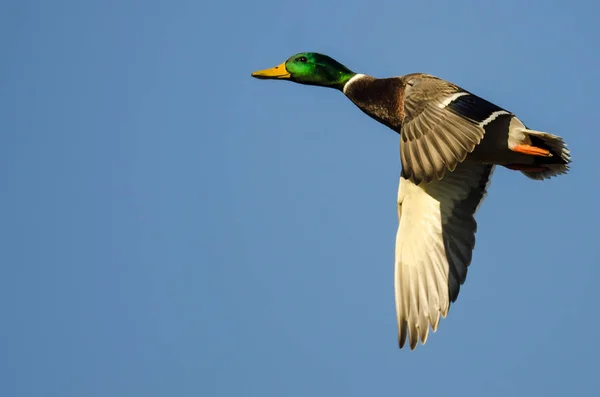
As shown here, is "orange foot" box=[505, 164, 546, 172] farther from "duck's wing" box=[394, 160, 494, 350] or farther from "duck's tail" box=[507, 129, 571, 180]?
"duck's wing" box=[394, 160, 494, 350]

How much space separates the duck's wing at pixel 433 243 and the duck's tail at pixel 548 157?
545mm

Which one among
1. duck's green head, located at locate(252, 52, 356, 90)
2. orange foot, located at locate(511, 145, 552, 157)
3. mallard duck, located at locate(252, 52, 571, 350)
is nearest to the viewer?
mallard duck, located at locate(252, 52, 571, 350)

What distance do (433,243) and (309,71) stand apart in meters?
2.07

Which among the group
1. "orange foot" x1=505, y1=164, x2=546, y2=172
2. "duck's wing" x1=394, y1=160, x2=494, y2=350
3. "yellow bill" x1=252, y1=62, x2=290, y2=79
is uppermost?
"yellow bill" x1=252, y1=62, x2=290, y2=79

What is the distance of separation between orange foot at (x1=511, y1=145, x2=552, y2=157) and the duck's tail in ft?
0.05

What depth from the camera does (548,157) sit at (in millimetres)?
8531

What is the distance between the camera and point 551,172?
8992 mm

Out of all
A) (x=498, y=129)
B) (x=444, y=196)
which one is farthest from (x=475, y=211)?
(x=498, y=129)

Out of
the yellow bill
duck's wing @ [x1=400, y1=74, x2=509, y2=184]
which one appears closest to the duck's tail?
duck's wing @ [x1=400, y1=74, x2=509, y2=184]

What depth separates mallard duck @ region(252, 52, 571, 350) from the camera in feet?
24.5

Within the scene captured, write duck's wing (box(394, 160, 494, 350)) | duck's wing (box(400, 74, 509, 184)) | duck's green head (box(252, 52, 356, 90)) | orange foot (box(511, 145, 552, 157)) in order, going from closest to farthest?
1. duck's wing (box(400, 74, 509, 184))
2. orange foot (box(511, 145, 552, 157))
3. duck's wing (box(394, 160, 494, 350))
4. duck's green head (box(252, 52, 356, 90))

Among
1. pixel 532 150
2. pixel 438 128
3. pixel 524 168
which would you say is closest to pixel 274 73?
pixel 524 168

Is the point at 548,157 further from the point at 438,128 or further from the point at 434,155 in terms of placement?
the point at 434,155

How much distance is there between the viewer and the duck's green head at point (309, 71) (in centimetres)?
994
